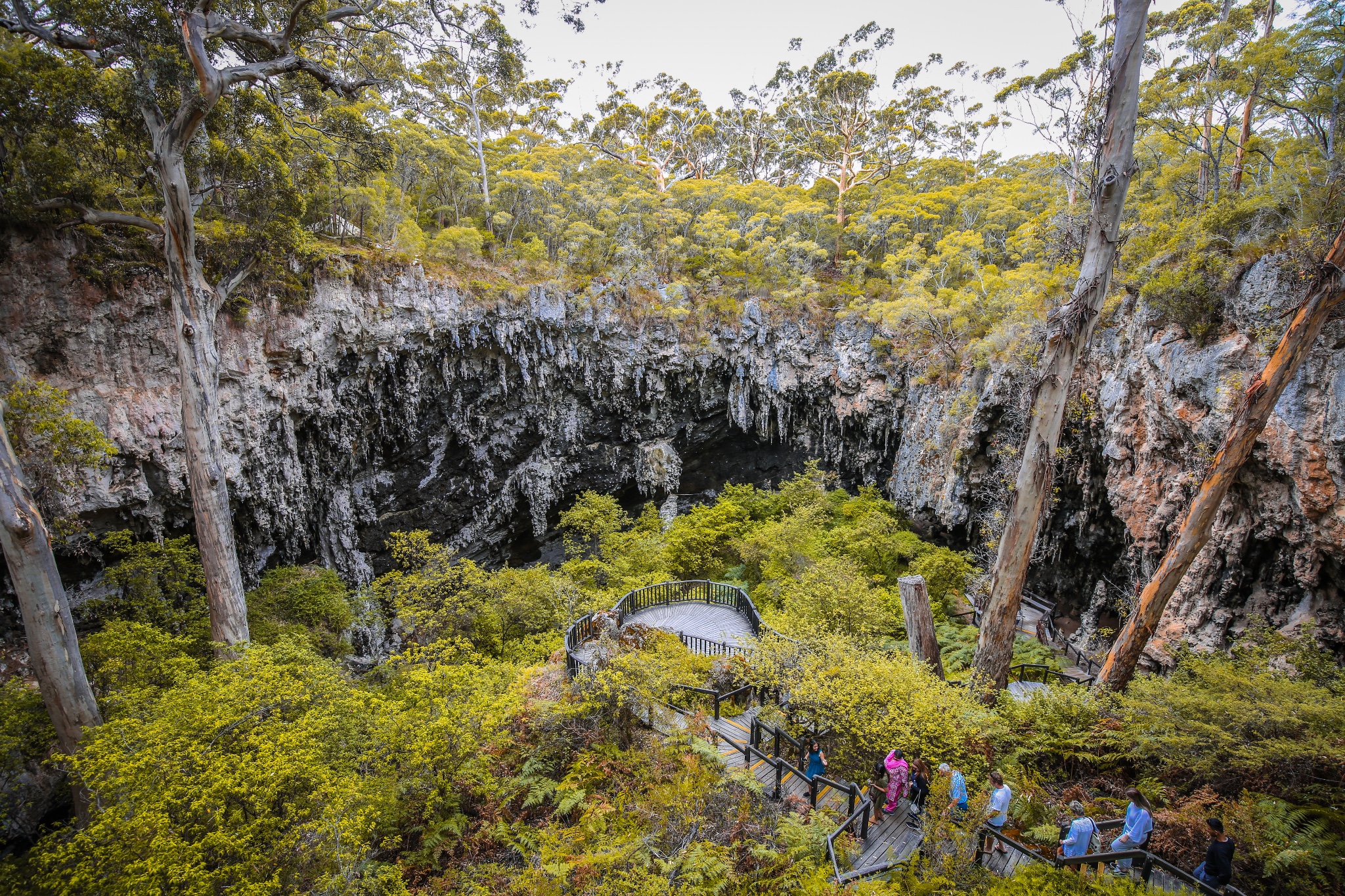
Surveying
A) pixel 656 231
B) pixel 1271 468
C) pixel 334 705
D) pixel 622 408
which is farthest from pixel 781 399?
pixel 334 705

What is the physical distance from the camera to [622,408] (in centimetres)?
2394

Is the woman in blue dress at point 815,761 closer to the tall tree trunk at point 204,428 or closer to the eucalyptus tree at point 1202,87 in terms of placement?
the tall tree trunk at point 204,428

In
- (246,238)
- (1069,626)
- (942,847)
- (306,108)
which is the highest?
(306,108)

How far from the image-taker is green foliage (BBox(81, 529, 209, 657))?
10.5m

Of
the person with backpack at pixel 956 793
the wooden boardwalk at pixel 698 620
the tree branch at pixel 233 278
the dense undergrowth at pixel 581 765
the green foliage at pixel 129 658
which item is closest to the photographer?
the dense undergrowth at pixel 581 765

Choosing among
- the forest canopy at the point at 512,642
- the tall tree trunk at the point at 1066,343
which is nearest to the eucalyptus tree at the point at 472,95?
the forest canopy at the point at 512,642

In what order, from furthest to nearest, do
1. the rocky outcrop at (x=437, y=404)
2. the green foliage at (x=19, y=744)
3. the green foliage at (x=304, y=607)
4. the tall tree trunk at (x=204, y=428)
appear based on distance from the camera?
1. the green foliage at (x=304, y=607)
2. the rocky outcrop at (x=437, y=404)
3. the tall tree trunk at (x=204, y=428)
4. the green foliage at (x=19, y=744)

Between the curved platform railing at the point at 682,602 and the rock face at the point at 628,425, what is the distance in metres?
8.24

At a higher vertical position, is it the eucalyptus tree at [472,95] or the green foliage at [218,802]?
the eucalyptus tree at [472,95]

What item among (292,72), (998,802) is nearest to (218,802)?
(998,802)

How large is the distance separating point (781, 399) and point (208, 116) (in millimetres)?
21284

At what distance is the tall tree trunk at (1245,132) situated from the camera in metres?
12.2

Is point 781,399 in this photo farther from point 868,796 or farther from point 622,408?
point 868,796

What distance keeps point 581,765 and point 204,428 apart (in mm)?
9474
